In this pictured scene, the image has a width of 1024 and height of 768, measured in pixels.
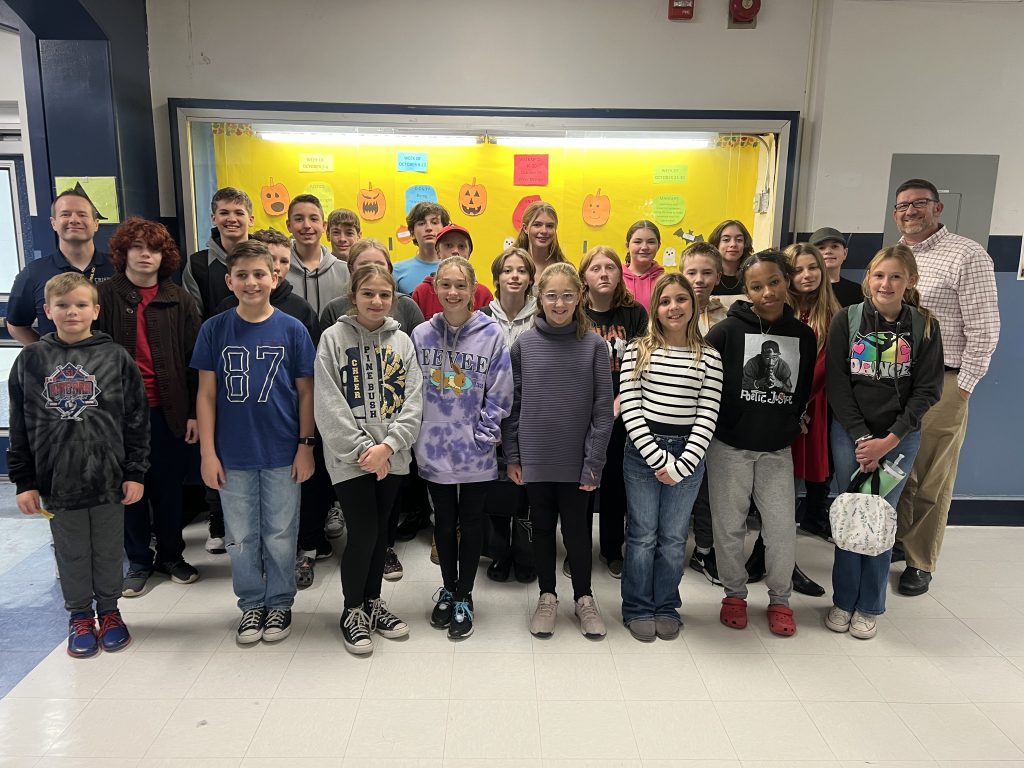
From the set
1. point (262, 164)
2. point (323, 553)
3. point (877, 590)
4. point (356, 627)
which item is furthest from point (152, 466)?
point (877, 590)

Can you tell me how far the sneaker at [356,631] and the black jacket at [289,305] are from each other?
1151 millimetres

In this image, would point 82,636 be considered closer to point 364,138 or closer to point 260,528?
point 260,528

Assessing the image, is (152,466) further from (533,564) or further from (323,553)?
(533,564)

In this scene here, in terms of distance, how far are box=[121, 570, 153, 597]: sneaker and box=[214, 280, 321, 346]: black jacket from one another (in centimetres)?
127

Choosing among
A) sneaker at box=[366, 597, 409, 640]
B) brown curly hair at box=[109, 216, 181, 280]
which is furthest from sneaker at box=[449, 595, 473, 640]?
brown curly hair at box=[109, 216, 181, 280]

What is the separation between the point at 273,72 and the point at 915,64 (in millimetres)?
3753

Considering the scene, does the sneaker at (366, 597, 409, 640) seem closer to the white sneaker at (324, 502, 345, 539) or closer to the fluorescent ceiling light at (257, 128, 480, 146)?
the white sneaker at (324, 502, 345, 539)

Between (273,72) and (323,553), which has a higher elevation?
(273,72)

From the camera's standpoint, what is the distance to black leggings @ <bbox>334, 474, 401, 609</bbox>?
2428 millimetres

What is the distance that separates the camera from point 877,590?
2637 millimetres

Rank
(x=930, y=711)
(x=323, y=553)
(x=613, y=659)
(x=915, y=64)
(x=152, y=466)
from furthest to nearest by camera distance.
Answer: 1. (x=915, y=64)
2. (x=323, y=553)
3. (x=152, y=466)
4. (x=613, y=659)
5. (x=930, y=711)

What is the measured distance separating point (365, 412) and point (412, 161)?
2269mm

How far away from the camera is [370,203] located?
4133mm

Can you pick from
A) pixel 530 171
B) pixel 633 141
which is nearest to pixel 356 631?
pixel 530 171
